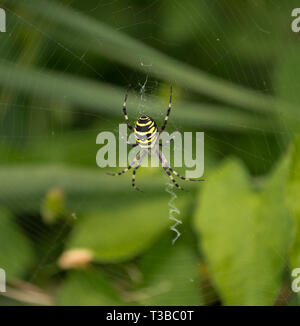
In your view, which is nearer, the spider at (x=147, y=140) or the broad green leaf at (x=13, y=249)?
the broad green leaf at (x=13, y=249)

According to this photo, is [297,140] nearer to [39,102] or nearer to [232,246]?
[232,246]

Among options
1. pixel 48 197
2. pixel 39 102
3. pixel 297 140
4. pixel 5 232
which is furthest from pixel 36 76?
pixel 297 140

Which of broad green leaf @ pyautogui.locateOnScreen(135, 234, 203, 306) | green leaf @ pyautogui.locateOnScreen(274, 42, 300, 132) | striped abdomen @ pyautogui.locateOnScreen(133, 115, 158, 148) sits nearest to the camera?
broad green leaf @ pyautogui.locateOnScreen(135, 234, 203, 306)

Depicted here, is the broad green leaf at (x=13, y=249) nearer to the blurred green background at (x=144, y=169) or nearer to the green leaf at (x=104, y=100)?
the blurred green background at (x=144, y=169)

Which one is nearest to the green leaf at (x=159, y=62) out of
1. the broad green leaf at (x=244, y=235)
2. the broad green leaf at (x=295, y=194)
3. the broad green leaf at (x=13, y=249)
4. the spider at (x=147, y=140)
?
the spider at (x=147, y=140)

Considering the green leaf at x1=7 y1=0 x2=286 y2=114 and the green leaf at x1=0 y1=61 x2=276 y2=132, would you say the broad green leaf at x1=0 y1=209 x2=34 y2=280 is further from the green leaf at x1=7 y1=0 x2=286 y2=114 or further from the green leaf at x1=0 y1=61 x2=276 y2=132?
the green leaf at x1=7 y1=0 x2=286 y2=114

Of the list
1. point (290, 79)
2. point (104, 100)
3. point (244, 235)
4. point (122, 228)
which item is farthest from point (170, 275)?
point (290, 79)

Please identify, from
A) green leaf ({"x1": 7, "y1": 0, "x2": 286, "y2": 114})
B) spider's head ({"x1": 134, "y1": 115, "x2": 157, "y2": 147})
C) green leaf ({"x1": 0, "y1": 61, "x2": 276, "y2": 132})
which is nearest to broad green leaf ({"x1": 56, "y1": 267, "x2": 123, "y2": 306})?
spider's head ({"x1": 134, "y1": 115, "x2": 157, "y2": 147})

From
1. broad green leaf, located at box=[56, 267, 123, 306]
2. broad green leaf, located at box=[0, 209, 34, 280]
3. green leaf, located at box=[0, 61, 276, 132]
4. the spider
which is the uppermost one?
green leaf, located at box=[0, 61, 276, 132]
